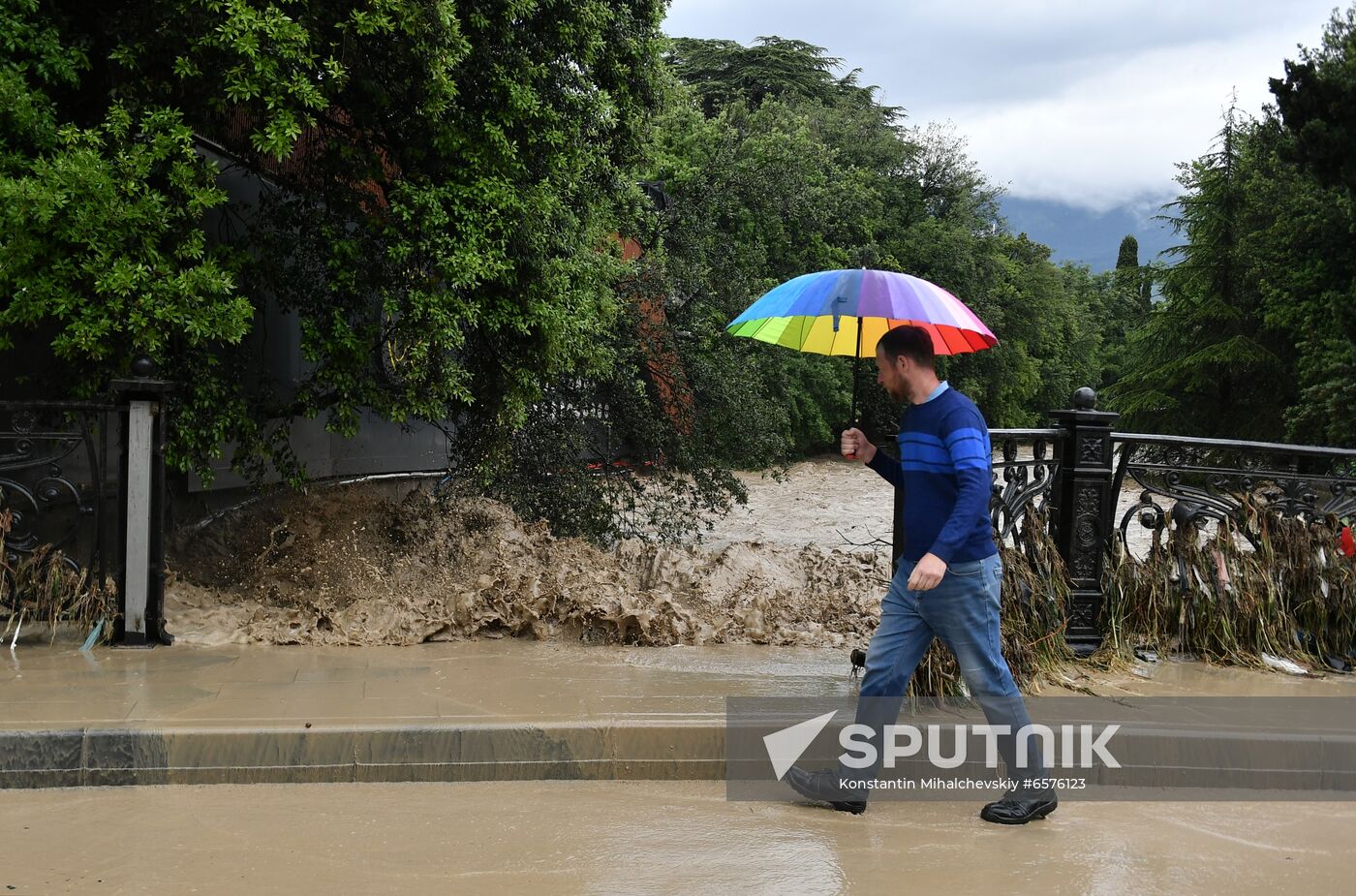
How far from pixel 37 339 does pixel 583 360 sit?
5498 mm

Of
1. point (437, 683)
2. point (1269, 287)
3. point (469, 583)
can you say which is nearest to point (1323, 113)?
point (1269, 287)

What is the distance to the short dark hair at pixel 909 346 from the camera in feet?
16.5

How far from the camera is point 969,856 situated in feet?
15.6

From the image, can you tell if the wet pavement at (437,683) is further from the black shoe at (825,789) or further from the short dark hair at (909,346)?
the short dark hair at (909,346)

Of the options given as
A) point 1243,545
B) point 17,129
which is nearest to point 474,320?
point 17,129

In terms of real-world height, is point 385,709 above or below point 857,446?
below

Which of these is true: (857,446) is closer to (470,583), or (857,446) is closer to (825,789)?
(825,789)

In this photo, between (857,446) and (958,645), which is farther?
(857,446)

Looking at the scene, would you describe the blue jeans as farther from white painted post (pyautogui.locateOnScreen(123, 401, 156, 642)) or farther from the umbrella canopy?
white painted post (pyautogui.locateOnScreen(123, 401, 156, 642))

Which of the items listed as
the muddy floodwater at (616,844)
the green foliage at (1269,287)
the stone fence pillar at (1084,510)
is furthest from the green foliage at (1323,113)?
the muddy floodwater at (616,844)

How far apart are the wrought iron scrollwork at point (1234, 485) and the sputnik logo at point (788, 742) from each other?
298 centimetres

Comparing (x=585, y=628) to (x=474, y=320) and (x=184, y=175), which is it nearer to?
(x=474, y=320)

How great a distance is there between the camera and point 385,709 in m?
6.10

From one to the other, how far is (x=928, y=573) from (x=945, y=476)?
1.61 ft
